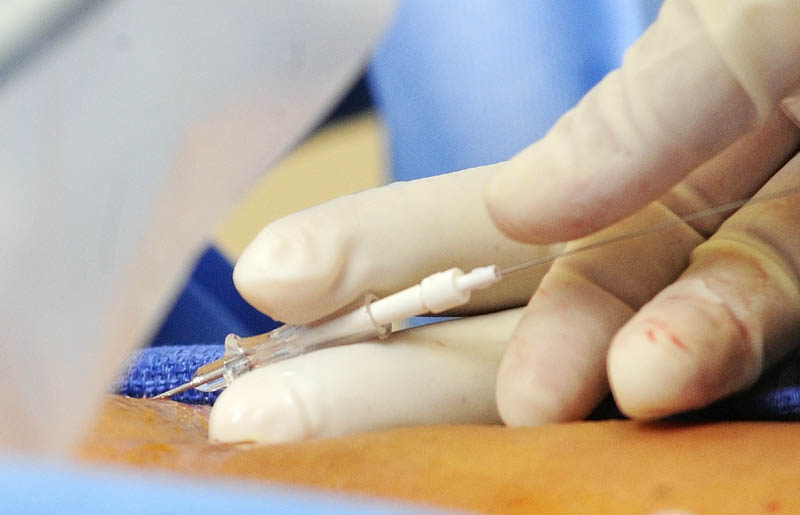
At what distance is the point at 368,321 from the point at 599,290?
15 centimetres

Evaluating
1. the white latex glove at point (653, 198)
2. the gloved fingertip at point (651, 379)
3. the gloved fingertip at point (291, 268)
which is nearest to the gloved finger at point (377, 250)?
the gloved fingertip at point (291, 268)

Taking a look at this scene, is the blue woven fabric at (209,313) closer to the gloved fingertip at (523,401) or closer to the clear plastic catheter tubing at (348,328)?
the clear plastic catheter tubing at (348,328)

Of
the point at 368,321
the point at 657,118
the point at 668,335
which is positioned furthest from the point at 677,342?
the point at 368,321

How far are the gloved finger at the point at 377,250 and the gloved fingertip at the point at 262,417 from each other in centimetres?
8

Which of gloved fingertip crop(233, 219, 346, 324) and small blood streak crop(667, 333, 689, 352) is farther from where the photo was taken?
gloved fingertip crop(233, 219, 346, 324)

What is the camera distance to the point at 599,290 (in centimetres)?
56

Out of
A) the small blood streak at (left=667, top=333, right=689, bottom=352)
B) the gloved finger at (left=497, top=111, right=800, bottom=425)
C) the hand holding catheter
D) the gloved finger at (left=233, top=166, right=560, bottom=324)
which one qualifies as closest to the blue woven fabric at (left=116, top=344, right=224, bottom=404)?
the hand holding catheter

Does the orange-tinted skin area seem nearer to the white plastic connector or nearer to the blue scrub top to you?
the white plastic connector

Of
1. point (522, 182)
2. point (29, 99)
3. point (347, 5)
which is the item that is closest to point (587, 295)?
point (522, 182)

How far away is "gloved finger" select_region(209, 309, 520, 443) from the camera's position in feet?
1.68

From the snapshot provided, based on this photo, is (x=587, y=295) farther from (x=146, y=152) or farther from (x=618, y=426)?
(x=146, y=152)

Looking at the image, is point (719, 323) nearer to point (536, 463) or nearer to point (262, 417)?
point (536, 463)

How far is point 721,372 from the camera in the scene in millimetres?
450

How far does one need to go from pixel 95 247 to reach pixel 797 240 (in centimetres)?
44
